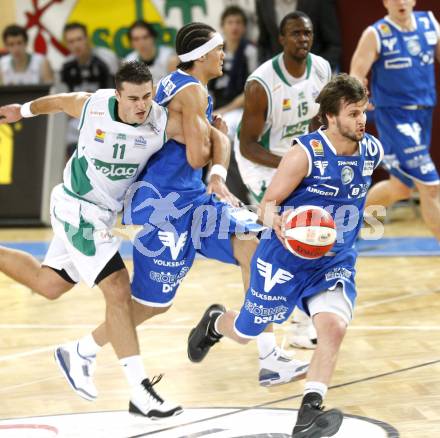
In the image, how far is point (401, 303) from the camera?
8.29 m

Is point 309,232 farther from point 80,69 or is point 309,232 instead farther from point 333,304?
point 80,69

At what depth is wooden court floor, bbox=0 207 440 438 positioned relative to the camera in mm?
5875

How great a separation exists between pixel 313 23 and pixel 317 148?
6804 millimetres

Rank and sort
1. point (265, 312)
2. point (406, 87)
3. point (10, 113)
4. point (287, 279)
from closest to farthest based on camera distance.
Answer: point (287, 279)
point (265, 312)
point (10, 113)
point (406, 87)

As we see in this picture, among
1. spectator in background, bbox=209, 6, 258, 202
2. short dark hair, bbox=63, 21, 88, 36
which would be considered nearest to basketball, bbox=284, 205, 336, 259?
spectator in background, bbox=209, 6, 258, 202

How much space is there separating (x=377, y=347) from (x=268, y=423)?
1.72 metres

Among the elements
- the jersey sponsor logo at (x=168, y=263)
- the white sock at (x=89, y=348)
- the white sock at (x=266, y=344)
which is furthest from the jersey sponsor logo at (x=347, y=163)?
the white sock at (x=89, y=348)

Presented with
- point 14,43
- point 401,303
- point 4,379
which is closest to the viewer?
point 4,379

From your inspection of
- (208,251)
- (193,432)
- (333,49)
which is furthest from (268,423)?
(333,49)

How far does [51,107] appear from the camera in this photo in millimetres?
6273

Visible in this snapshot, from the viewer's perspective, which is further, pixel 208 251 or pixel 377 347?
pixel 377 347

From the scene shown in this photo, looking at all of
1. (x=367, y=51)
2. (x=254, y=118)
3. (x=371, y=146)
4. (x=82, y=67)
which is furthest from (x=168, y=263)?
(x=82, y=67)

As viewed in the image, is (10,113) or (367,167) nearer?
(367,167)

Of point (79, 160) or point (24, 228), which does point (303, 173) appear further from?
point (24, 228)
